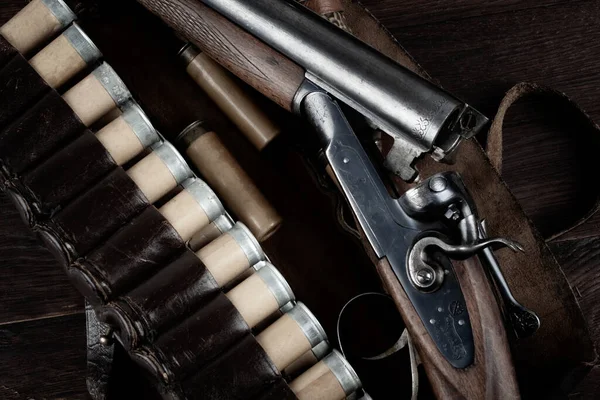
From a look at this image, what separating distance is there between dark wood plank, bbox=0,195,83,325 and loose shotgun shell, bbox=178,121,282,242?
0.55 meters

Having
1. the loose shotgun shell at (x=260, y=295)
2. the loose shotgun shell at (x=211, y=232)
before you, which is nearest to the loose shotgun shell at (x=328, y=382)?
the loose shotgun shell at (x=260, y=295)

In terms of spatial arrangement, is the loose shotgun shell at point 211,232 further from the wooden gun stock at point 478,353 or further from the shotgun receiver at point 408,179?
the wooden gun stock at point 478,353

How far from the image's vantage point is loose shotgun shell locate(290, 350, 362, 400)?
1.71 m

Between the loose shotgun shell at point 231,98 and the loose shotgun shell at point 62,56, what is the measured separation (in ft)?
0.94

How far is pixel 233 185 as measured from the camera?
191 cm

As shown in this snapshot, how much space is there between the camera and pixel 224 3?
1.80 metres

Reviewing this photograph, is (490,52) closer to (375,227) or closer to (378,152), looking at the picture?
(378,152)

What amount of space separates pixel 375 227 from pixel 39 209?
78cm

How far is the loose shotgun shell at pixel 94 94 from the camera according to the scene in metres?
1.80

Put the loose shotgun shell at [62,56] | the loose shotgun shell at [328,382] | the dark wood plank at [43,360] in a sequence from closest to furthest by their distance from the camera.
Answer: the loose shotgun shell at [328,382]
the loose shotgun shell at [62,56]
the dark wood plank at [43,360]

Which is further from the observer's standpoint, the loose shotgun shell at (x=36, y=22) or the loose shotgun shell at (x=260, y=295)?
the loose shotgun shell at (x=36, y=22)

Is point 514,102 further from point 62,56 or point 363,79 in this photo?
point 62,56

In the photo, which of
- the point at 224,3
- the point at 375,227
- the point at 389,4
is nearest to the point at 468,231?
the point at 375,227

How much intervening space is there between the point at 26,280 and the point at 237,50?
0.90m
